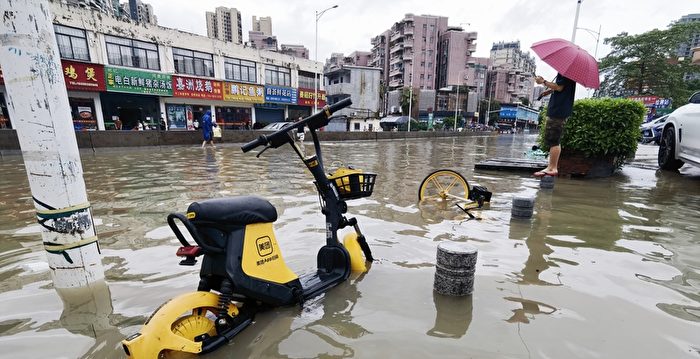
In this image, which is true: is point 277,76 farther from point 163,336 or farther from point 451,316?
point 163,336

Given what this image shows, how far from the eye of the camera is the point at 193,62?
28.2 metres

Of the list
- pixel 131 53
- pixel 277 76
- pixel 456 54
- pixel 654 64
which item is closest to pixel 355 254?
pixel 131 53

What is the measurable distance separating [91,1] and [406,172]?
25636 millimetres

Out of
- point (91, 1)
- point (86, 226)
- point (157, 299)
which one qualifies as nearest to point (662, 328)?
point (157, 299)

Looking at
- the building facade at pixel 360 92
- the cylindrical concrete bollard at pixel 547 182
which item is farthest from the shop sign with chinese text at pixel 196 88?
the cylindrical concrete bollard at pixel 547 182

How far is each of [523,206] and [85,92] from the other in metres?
28.5

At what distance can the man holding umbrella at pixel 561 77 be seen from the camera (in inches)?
211

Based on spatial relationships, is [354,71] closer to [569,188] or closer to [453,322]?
[569,188]

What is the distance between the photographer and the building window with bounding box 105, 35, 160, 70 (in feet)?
78.5

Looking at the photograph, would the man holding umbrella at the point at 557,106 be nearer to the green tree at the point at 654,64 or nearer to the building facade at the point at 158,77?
the building facade at the point at 158,77

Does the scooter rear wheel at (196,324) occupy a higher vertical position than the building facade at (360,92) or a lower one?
lower

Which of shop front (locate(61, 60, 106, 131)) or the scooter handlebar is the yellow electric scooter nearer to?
the scooter handlebar

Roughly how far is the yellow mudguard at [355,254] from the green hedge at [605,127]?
6.36 m

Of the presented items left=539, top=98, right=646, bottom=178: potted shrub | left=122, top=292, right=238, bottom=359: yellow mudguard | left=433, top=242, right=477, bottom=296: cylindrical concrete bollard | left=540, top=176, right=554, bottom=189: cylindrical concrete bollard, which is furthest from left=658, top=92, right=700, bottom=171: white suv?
left=122, top=292, right=238, bottom=359: yellow mudguard
